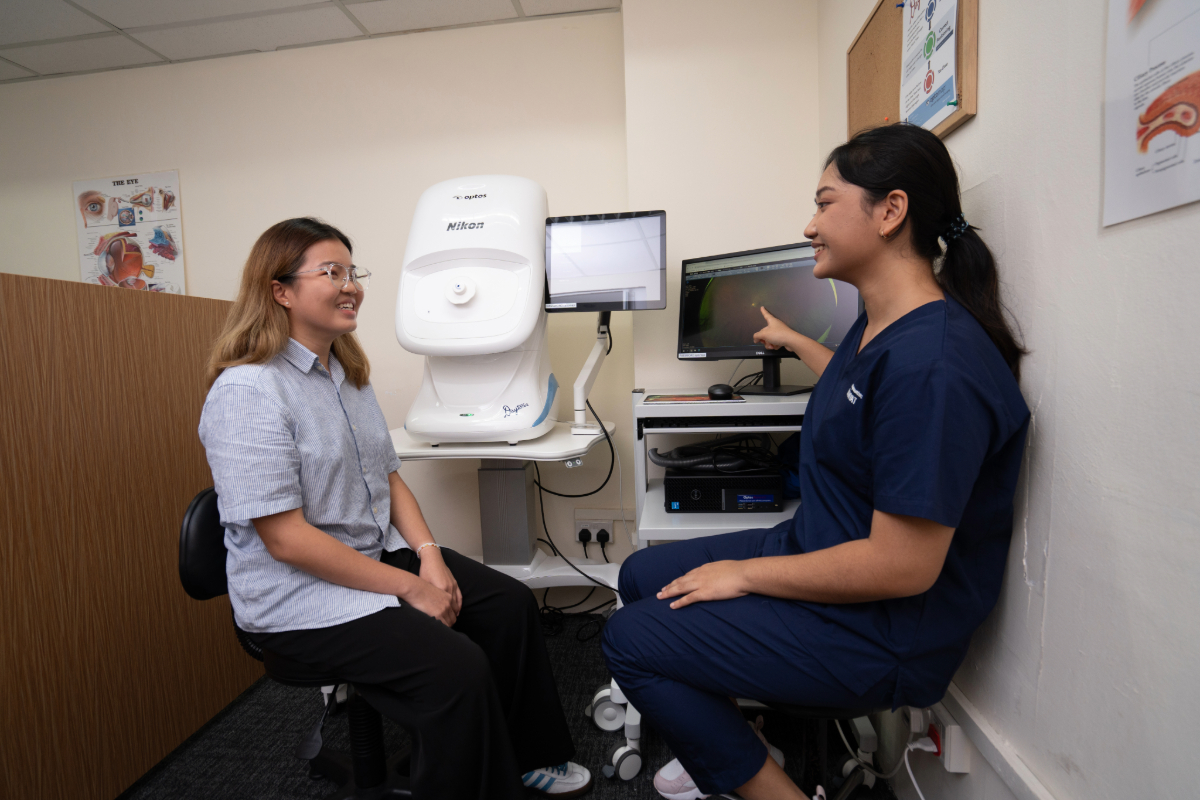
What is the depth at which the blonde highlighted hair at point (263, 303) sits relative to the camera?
1.04 meters

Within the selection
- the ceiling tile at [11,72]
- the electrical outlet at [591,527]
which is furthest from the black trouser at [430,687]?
the ceiling tile at [11,72]

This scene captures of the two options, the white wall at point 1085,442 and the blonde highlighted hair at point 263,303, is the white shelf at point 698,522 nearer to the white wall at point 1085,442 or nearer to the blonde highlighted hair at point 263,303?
the white wall at point 1085,442

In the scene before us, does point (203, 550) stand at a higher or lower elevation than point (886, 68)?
lower

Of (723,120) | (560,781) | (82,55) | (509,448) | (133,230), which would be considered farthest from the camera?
(133,230)

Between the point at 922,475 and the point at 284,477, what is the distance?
3.15ft

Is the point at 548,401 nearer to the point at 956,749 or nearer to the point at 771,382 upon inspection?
the point at 771,382

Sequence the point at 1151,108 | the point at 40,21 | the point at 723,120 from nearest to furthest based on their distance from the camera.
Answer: the point at 1151,108
the point at 723,120
the point at 40,21

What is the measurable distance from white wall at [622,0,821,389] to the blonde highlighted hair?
1095 millimetres

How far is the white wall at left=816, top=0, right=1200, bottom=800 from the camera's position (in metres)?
0.60

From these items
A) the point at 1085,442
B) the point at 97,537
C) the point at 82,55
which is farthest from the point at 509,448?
the point at 82,55

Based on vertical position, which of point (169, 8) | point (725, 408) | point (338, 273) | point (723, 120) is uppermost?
point (169, 8)

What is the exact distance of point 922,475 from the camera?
2.40 ft

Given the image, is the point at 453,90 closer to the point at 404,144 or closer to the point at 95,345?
the point at 404,144

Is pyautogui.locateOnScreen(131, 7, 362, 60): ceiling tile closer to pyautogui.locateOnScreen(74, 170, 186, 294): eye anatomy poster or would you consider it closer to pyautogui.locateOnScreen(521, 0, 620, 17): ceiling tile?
pyautogui.locateOnScreen(74, 170, 186, 294): eye anatomy poster
